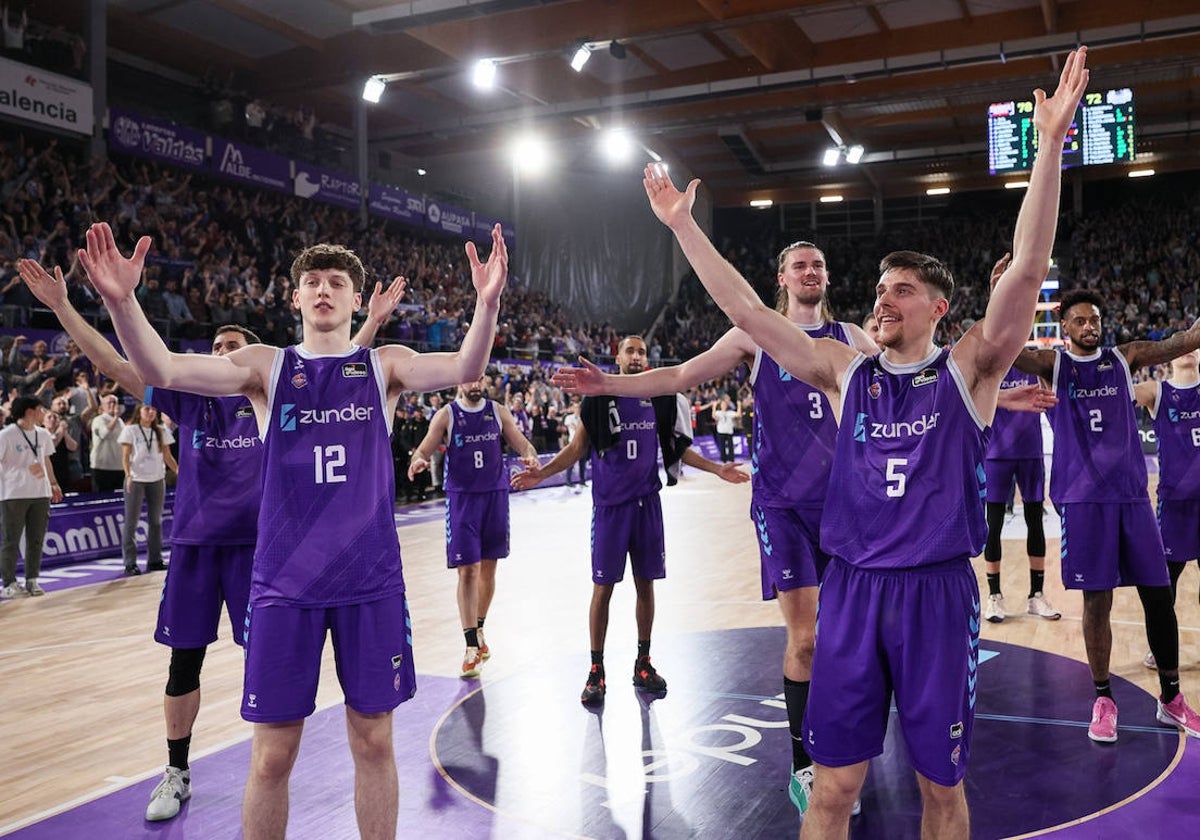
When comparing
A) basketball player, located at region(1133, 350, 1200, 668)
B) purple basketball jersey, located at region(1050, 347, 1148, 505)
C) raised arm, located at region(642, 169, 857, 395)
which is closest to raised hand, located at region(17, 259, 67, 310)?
raised arm, located at region(642, 169, 857, 395)

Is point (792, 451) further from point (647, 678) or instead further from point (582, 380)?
point (647, 678)

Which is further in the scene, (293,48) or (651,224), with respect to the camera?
(651,224)

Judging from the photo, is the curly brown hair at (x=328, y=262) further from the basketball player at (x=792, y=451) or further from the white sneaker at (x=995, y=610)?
the white sneaker at (x=995, y=610)

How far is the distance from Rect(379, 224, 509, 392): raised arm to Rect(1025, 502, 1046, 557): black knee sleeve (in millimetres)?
5499

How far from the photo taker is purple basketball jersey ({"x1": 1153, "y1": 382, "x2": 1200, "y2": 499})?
5516 mm

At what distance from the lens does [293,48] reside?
20.1 metres

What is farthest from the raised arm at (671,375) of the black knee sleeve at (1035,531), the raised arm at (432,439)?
the black knee sleeve at (1035,531)

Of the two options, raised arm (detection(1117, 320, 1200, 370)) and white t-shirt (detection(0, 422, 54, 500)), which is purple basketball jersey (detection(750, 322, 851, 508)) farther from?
white t-shirt (detection(0, 422, 54, 500))

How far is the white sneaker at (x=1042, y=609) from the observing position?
7.02m

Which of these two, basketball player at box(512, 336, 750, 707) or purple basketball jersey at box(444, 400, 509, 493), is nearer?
basketball player at box(512, 336, 750, 707)

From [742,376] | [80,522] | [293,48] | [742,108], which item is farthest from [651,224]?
[80,522]

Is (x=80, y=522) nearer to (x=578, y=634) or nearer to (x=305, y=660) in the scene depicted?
(x=578, y=634)

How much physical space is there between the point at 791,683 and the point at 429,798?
63.0 inches

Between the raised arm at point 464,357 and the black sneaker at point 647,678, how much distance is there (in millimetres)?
2764
